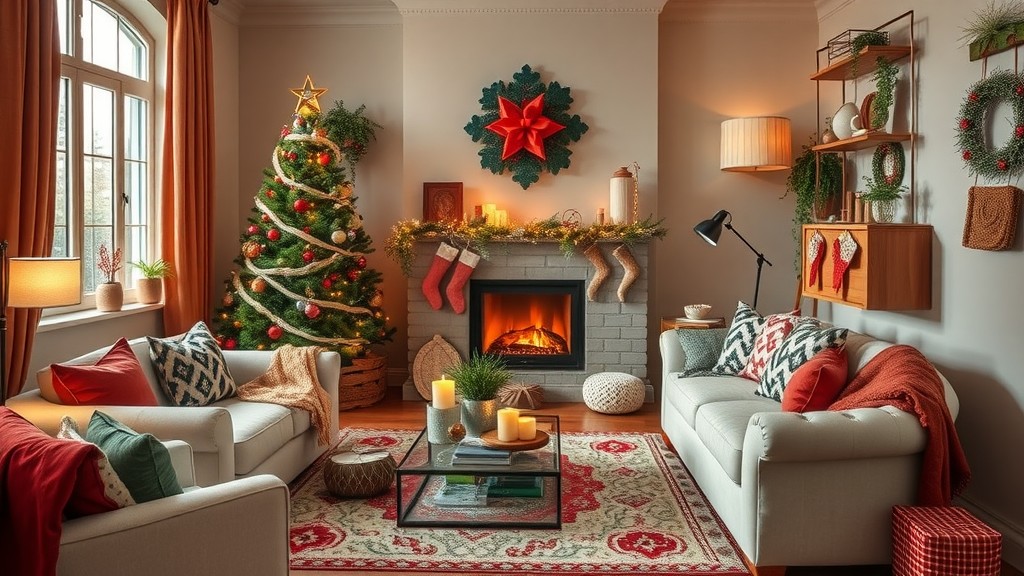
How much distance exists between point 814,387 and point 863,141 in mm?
1741

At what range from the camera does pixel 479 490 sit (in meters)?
3.67

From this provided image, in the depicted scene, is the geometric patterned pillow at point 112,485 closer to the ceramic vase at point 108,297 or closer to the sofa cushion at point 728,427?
the sofa cushion at point 728,427

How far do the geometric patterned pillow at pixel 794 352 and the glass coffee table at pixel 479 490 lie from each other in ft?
3.29

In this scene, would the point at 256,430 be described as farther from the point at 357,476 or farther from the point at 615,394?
the point at 615,394

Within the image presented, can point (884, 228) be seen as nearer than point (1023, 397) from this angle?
No

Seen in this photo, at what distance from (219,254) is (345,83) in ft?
5.16

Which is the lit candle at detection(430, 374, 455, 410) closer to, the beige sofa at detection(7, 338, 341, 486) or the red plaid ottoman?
the beige sofa at detection(7, 338, 341, 486)

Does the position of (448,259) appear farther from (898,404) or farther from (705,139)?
(898,404)

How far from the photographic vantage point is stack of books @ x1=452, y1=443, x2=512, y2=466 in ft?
10.8

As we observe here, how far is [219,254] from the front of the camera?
20.2 ft

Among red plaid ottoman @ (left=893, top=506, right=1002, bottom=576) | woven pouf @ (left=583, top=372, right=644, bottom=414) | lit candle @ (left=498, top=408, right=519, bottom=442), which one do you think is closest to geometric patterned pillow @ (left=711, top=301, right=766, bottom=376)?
woven pouf @ (left=583, top=372, right=644, bottom=414)

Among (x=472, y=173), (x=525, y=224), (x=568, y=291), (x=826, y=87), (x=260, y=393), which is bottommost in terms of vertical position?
(x=260, y=393)

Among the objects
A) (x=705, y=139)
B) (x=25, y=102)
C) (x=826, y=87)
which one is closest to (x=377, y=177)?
(x=705, y=139)

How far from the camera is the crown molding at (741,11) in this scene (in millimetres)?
6020
